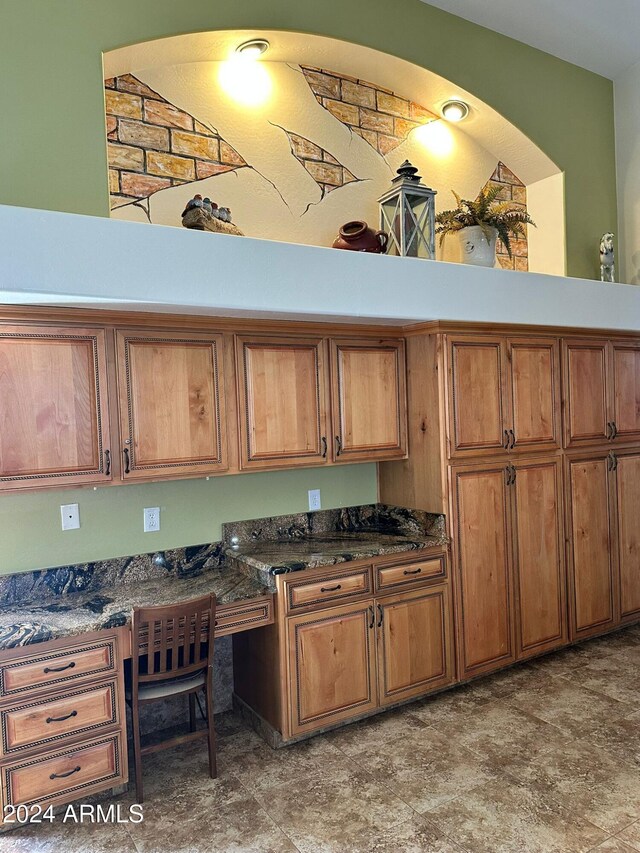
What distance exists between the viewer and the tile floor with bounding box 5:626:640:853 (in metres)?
2.32

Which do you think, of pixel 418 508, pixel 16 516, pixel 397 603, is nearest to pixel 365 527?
pixel 418 508

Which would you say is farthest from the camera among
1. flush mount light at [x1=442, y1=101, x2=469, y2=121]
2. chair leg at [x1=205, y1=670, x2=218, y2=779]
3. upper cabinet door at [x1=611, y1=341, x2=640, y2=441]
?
upper cabinet door at [x1=611, y1=341, x2=640, y2=441]

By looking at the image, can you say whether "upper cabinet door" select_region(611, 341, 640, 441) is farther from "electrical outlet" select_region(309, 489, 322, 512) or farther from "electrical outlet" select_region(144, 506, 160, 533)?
"electrical outlet" select_region(144, 506, 160, 533)

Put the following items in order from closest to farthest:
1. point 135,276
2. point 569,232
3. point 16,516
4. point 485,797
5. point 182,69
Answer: point 135,276
point 485,797
point 16,516
point 182,69
point 569,232

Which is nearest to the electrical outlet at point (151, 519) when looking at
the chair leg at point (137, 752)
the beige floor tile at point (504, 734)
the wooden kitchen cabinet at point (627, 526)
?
the chair leg at point (137, 752)

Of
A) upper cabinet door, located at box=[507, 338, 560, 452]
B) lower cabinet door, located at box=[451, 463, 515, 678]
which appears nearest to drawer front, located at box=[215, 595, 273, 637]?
lower cabinet door, located at box=[451, 463, 515, 678]

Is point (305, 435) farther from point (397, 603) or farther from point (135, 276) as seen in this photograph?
point (135, 276)

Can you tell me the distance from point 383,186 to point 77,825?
3615 mm

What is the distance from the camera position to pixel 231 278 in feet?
8.50

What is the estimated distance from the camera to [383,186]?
3822mm

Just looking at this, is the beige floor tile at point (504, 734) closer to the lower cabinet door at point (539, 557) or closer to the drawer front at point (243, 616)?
the lower cabinet door at point (539, 557)

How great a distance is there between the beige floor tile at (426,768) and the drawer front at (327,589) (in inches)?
28.4

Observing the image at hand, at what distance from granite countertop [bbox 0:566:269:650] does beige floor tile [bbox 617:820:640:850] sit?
1684 mm

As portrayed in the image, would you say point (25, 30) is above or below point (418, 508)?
above
